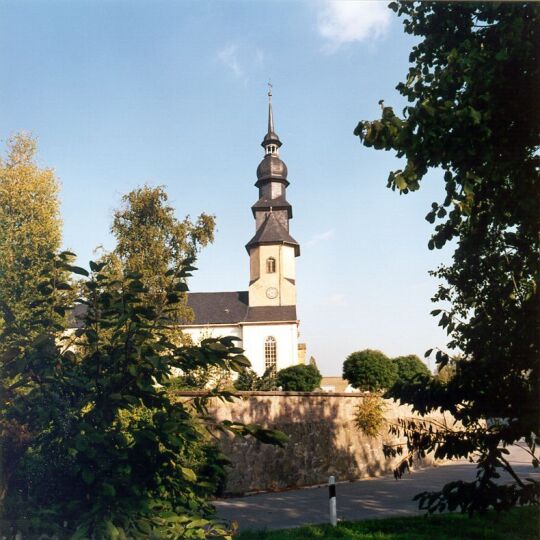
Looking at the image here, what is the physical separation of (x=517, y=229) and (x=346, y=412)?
455 inches

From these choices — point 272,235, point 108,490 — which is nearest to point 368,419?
point 108,490

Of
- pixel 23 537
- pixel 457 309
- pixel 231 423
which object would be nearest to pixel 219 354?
pixel 231 423

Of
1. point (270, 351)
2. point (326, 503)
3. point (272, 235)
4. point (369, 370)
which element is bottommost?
point (326, 503)

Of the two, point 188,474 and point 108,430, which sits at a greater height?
point 108,430

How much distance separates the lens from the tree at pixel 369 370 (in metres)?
28.4

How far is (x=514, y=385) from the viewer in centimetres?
660

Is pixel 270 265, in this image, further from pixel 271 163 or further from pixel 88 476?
pixel 88 476

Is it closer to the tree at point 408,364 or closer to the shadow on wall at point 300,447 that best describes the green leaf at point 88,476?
the shadow on wall at point 300,447

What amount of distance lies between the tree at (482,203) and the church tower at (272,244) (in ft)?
143

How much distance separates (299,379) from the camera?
32500 mm

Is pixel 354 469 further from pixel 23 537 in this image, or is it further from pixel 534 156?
pixel 23 537

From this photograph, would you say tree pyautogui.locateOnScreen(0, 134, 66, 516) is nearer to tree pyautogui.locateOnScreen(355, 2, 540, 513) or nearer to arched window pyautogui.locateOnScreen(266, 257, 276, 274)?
tree pyautogui.locateOnScreen(355, 2, 540, 513)

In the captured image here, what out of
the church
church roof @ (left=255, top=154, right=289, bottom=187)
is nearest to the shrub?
the church

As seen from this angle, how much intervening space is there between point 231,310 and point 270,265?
19.5ft
